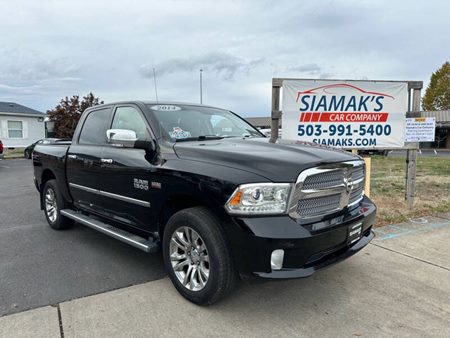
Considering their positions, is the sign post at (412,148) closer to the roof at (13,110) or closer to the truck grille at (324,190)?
the truck grille at (324,190)

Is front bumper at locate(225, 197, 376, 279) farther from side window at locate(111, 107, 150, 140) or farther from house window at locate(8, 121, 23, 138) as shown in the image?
house window at locate(8, 121, 23, 138)

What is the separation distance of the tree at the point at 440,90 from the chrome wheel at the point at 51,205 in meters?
55.8

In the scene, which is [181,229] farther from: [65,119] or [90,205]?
[65,119]

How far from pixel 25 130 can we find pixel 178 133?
99.6 feet

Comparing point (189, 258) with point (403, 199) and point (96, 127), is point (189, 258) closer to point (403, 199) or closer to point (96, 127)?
point (96, 127)

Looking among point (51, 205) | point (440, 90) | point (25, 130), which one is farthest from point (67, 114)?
point (440, 90)

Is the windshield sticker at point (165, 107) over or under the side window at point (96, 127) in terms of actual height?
over

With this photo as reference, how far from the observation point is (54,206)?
582cm

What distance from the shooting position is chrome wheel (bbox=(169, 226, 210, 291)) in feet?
→ 10.6

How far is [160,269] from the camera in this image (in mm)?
4184

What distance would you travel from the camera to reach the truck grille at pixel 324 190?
296cm

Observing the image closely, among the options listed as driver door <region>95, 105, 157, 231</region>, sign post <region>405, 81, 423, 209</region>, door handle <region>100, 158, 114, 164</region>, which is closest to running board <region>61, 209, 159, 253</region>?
driver door <region>95, 105, 157, 231</region>

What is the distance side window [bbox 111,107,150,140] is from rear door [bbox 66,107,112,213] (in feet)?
0.70

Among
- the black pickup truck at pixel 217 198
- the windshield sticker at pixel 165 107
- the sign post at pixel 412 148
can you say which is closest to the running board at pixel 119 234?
the black pickup truck at pixel 217 198
